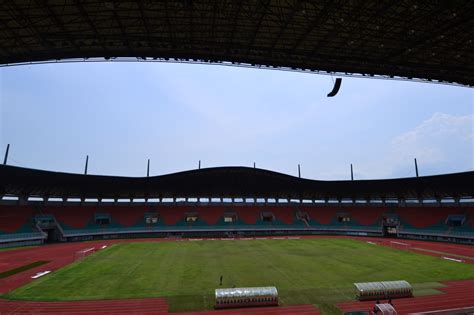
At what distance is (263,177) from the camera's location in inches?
2386

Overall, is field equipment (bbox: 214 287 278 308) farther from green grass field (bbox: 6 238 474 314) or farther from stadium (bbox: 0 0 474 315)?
green grass field (bbox: 6 238 474 314)

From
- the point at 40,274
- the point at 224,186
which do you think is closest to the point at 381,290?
the point at 40,274

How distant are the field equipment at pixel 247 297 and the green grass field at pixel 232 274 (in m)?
1.09

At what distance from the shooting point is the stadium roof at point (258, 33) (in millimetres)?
14914

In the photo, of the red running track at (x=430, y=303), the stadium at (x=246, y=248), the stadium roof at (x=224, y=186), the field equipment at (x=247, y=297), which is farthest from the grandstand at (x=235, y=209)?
the field equipment at (x=247, y=297)

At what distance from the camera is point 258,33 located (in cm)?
1803

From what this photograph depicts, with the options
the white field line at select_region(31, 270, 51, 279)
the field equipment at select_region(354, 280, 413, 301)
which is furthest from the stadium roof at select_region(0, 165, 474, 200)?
the field equipment at select_region(354, 280, 413, 301)

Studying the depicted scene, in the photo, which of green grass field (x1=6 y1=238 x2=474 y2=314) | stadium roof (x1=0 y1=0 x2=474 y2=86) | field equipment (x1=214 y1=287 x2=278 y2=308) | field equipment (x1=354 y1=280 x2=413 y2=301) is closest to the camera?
stadium roof (x1=0 y1=0 x2=474 y2=86)

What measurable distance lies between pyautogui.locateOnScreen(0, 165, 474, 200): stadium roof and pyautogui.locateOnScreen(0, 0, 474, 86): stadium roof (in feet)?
114

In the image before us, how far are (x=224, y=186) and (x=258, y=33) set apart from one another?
156 feet

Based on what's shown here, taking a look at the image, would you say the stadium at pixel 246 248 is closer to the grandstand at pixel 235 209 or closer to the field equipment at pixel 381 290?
the field equipment at pixel 381 290

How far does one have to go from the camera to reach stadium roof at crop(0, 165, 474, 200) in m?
48.1

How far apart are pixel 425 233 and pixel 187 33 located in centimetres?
5564

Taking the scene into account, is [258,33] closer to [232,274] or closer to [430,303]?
[232,274]
